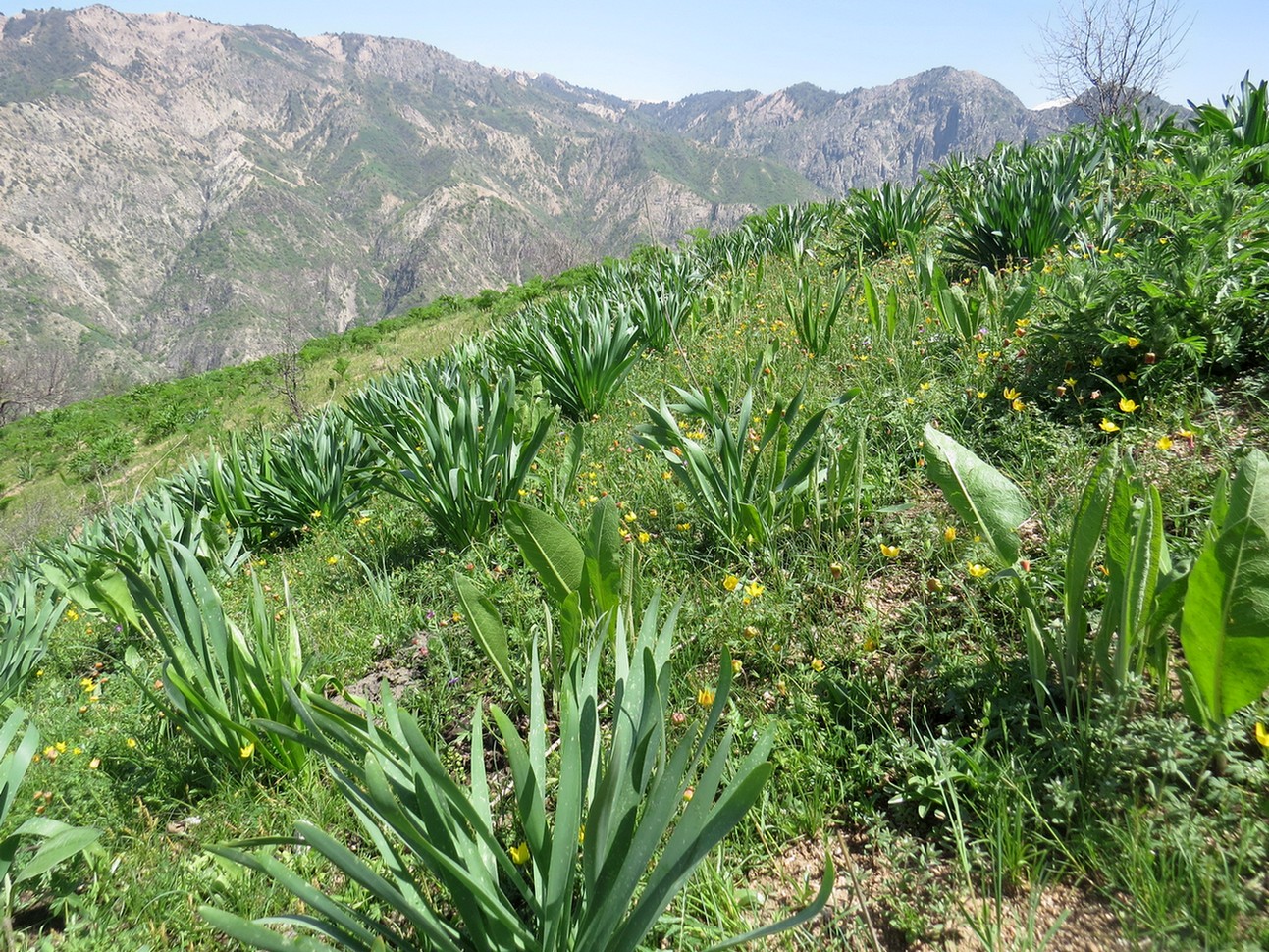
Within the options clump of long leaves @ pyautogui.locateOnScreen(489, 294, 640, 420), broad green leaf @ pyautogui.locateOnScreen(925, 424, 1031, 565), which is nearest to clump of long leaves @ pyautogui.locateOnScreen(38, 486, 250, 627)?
clump of long leaves @ pyautogui.locateOnScreen(489, 294, 640, 420)

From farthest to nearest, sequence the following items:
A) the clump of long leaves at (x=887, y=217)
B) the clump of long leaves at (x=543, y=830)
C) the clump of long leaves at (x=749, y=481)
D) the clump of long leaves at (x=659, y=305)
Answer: the clump of long leaves at (x=887, y=217) → the clump of long leaves at (x=659, y=305) → the clump of long leaves at (x=749, y=481) → the clump of long leaves at (x=543, y=830)

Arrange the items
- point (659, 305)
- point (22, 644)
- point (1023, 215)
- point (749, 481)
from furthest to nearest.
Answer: point (659, 305) → point (1023, 215) → point (22, 644) → point (749, 481)

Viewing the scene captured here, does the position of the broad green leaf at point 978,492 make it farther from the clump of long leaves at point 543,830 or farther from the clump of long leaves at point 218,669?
the clump of long leaves at point 218,669

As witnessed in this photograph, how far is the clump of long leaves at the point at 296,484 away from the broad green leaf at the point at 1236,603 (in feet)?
12.7

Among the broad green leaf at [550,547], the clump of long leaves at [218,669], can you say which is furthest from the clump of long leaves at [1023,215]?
the clump of long leaves at [218,669]

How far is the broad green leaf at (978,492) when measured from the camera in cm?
154

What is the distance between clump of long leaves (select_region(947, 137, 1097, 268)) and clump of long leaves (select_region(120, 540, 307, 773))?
4519 mm

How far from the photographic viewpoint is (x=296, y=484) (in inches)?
158

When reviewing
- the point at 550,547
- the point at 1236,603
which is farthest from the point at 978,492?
the point at 550,547

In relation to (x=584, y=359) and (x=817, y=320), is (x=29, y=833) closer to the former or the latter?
(x=584, y=359)

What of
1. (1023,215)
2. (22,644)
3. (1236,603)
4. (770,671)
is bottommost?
(22,644)

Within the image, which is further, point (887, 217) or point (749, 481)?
point (887, 217)

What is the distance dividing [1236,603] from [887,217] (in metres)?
5.72

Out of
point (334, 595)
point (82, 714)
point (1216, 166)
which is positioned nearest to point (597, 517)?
point (334, 595)
